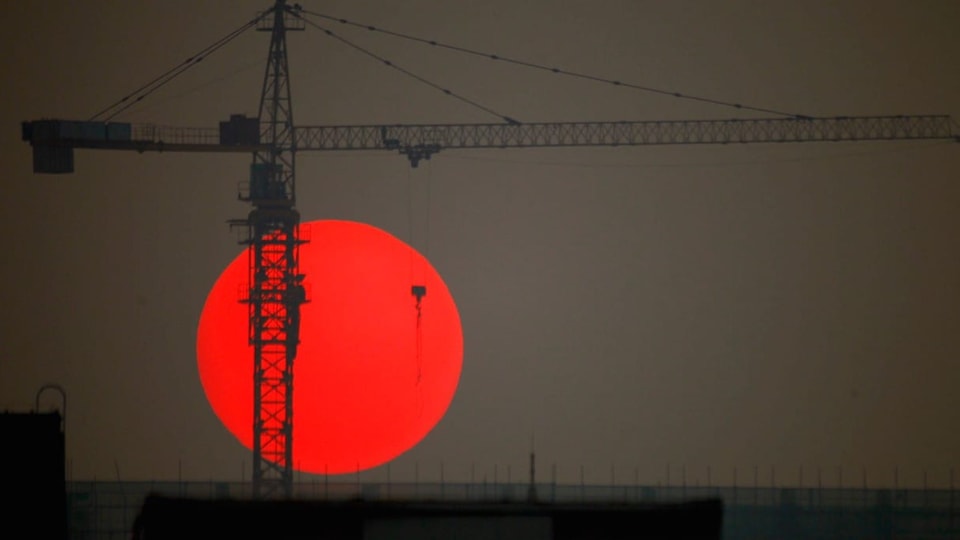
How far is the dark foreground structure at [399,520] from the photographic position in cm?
1609

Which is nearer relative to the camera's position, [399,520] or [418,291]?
[399,520]

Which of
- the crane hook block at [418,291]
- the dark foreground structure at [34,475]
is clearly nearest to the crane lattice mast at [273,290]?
the crane hook block at [418,291]

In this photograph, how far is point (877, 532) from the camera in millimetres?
50281

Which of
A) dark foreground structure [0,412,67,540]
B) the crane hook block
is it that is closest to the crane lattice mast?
the crane hook block

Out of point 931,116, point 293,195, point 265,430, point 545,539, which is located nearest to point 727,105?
point 931,116

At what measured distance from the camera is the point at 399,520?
16094 mm

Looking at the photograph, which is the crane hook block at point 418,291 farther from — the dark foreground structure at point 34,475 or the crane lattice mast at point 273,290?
the dark foreground structure at point 34,475

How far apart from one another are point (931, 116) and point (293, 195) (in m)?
34.5

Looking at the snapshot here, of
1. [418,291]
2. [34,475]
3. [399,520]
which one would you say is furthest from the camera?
[418,291]

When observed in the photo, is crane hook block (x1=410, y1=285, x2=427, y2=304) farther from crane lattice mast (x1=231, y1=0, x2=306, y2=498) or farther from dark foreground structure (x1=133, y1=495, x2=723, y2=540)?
dark foreground structure (x1=133, y1=495, x2=723, y2=540)

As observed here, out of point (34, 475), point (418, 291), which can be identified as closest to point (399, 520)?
point (34, 475)

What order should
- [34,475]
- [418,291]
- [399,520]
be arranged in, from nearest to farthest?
[399,520]
[34,475]
[418,291]

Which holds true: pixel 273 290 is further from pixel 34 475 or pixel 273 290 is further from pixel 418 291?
pixel 34 475

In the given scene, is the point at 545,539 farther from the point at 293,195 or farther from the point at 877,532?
the point at 293,195
